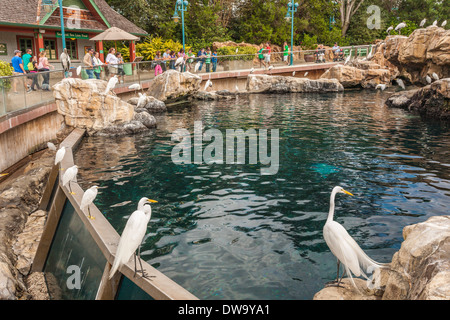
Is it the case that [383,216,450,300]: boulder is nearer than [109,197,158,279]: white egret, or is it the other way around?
[383,216,450,300]: boulder

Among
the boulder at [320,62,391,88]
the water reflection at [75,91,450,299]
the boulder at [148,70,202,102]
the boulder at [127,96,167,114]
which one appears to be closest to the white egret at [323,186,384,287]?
the water reflection at [75,91,450,299]

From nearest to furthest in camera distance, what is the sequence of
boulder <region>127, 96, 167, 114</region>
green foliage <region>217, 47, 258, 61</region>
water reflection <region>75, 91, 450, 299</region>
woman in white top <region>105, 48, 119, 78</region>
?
water reflection <region>75, 91, 450, 299</region> < woman in white top <region>105, 48, 119, 78</region> < boulder <region>127, 96, 167, 114</region> < green foliage <region>217, 47, 258, 61</region>

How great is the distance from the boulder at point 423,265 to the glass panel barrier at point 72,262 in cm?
341

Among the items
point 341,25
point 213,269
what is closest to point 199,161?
point 213,269

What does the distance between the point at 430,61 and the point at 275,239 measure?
24694 millimetres

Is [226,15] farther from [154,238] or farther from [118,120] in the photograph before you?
[154,238]

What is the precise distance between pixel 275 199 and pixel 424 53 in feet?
75.9

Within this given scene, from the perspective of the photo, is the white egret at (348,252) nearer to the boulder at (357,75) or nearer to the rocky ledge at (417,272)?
the rocky ledge at (417,272)

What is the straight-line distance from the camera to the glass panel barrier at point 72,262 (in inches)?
211

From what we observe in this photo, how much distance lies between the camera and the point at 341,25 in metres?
50.0

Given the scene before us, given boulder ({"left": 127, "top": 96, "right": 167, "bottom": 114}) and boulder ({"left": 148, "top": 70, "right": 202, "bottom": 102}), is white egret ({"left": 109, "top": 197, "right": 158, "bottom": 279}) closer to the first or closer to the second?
boulder ({"left": 127, "top": 96, "right": 167, "bottom": 114})

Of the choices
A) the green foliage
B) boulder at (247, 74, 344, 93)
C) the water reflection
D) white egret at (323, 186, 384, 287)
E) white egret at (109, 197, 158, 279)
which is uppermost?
the green foliage

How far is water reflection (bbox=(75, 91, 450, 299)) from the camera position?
6371 mm

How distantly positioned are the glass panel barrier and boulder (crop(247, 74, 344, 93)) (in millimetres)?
25655
